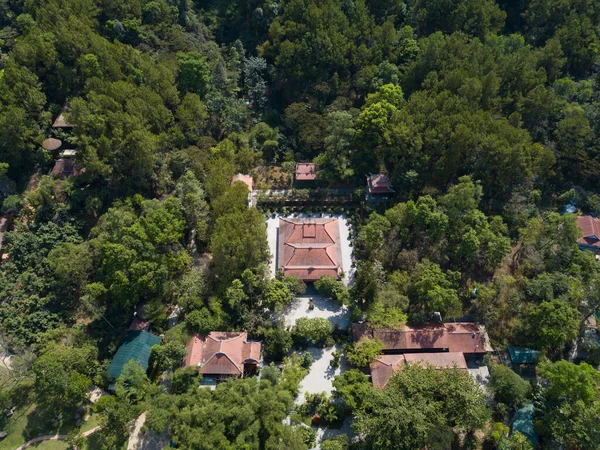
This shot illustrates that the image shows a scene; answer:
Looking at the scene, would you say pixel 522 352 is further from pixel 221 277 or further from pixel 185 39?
pixel 185 39

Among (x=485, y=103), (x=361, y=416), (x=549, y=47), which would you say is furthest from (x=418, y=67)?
(x=361, y=416)

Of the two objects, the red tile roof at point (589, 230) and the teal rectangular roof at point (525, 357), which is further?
the red tile roof at point (589, 230)

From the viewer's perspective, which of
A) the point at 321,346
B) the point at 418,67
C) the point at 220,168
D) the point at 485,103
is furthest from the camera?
the point at 418,67

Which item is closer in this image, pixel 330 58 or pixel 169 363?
pixel 169 363

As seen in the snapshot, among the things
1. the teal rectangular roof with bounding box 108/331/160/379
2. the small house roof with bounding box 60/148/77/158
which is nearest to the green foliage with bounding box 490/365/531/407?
the teal rectangular roof with bounding box 108/331/160/379

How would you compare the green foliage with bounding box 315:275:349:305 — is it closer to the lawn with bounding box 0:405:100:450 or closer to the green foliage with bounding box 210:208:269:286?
the green foliage with bounding box 210:208:269:286

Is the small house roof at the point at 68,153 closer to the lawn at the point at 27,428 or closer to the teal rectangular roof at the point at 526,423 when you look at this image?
the lawn at the point at 27,428

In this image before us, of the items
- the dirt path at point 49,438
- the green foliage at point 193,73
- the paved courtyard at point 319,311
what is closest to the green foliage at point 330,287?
the paved courtyard at point 319,311
